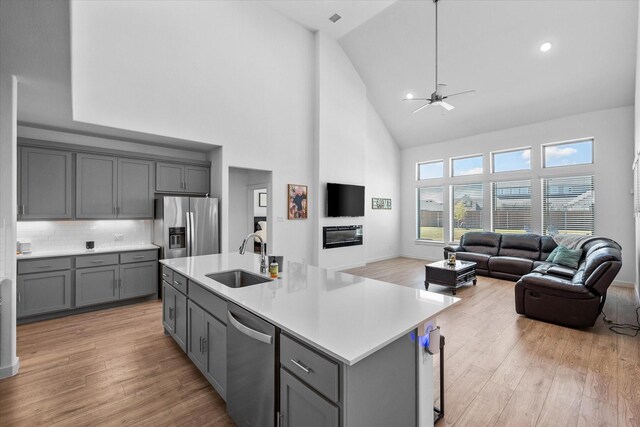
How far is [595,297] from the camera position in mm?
3346

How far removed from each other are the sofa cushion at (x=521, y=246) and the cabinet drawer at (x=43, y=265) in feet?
25.5

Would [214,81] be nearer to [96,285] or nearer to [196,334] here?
[96,285]

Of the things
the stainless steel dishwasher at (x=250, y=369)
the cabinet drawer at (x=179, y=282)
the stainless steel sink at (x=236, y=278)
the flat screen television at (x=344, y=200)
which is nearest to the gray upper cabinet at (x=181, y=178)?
the cabinet drawer at (x=179, y=282)

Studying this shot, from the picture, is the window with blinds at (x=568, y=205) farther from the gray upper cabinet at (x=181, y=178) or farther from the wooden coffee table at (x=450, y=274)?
the gray upper cabinet at (x=181, y=178)

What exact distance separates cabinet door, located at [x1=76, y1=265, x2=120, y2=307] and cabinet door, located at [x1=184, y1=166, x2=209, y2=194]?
167cm

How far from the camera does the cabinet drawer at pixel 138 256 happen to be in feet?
14.0

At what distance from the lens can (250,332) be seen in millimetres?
1579

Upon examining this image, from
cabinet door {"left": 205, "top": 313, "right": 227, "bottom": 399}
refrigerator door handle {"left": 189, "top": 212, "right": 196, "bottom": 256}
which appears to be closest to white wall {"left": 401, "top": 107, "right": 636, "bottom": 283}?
refrigerator door handle {"left": 189, "top": 212, "right": 196, "bottom": 256}

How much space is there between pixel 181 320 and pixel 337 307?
5.79ft

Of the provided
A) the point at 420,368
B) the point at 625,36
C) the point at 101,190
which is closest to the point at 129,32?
the point at 101,190

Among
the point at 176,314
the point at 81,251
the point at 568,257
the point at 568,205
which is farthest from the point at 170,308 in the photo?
the point at 568,205

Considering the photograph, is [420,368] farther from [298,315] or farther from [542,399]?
[542,399]

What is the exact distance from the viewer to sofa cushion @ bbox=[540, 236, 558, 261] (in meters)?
5.83

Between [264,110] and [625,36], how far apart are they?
19.6 feet
